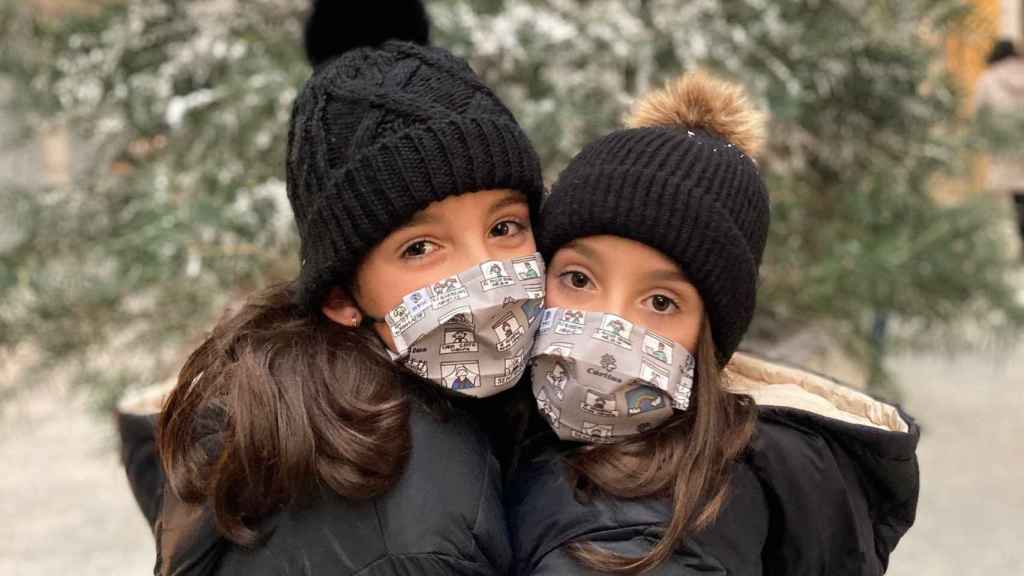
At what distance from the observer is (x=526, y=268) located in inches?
71.1

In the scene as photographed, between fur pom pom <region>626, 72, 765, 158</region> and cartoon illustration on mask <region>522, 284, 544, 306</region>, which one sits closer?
cartoon illustration on mask <region>522, 284, 544, 306</region>

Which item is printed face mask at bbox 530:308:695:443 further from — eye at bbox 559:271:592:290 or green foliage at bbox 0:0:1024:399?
green foliage at bbox 0:0:1024:399

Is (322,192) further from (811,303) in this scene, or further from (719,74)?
(811,303)

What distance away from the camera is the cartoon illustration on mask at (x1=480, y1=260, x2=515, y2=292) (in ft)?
5.70

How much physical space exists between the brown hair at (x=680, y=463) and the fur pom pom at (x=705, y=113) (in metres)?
0.39

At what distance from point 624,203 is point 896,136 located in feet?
10.6

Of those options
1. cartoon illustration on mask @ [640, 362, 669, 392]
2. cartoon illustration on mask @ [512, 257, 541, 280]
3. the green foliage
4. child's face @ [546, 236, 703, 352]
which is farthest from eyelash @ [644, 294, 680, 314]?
the green foliage

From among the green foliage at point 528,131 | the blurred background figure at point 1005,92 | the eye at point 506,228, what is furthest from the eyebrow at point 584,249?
the blurred background figure at point 1005,92

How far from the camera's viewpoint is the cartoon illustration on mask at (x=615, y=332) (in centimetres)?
174

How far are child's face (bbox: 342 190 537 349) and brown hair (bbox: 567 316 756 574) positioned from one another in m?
0.38

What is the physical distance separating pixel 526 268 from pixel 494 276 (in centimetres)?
8

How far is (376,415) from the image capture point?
5.67ft

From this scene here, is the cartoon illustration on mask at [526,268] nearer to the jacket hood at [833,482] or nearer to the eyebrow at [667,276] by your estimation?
the eyebrow at [667,276]

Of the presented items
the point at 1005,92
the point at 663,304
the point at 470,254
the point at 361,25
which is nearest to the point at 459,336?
the point at 470,254
